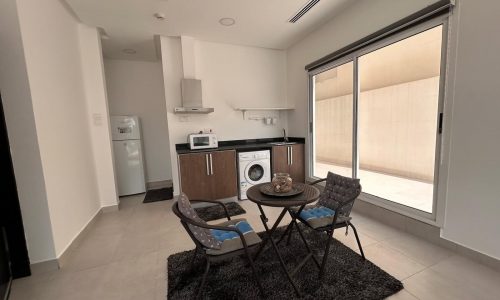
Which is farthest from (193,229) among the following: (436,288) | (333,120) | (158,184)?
(158,184)

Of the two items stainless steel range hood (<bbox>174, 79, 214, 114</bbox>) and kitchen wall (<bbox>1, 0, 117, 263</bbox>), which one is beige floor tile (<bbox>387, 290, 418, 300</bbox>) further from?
stainless steel range hood (<bbox>174, 79, 214, 114</bbox>)

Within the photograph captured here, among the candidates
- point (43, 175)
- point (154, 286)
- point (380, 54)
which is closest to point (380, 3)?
point (380, 54)

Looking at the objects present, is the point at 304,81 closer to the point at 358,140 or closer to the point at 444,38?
the point at 358,140

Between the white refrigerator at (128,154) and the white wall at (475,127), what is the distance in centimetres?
483

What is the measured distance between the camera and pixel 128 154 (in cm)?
421

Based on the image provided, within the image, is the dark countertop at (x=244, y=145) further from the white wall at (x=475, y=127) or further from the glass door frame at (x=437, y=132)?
the white wall at (x=475, y=127)

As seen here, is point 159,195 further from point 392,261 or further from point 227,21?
point 392,261

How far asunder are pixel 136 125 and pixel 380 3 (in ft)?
14.6

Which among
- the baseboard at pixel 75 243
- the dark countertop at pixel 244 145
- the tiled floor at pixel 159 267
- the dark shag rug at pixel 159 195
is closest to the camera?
the tiled floor at pixel 159 267

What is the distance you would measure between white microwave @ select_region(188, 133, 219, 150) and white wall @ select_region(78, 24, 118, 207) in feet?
4.31

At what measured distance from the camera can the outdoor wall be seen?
2.30m

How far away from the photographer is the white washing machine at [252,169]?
3.64m

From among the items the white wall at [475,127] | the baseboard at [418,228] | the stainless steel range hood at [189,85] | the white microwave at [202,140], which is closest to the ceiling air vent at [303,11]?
the white wall at [475,127]

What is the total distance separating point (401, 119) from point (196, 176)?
301 cm
